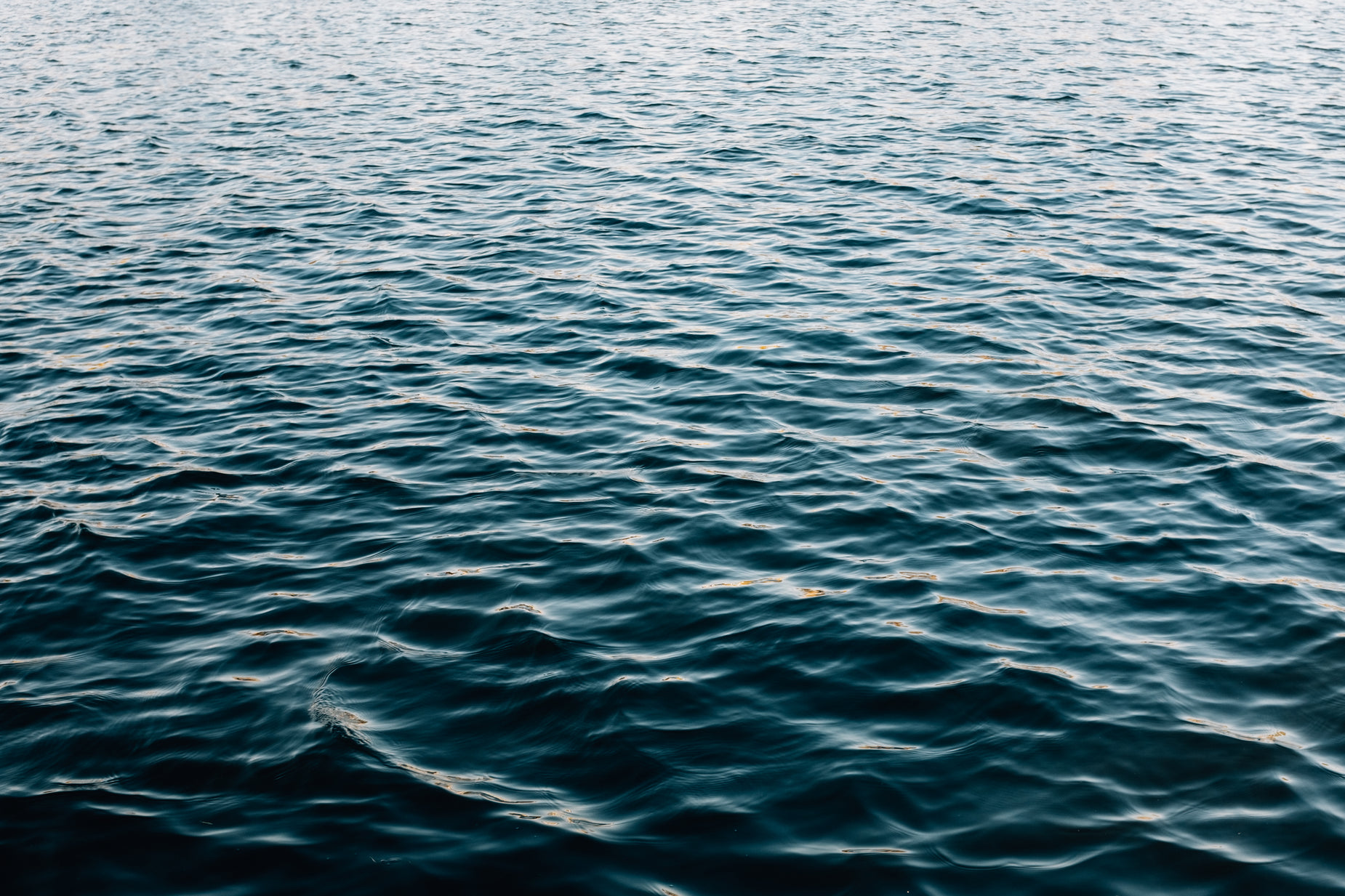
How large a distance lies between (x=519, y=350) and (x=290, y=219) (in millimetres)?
10045

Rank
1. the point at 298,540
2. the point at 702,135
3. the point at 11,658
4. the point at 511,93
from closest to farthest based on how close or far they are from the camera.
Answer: the point at 11,658 < the point at 298,540 < the point at 702,135 < the point at 511,93

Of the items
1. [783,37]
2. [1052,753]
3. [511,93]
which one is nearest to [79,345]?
[1052,753]

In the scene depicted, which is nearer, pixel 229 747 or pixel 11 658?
pixel 229 747

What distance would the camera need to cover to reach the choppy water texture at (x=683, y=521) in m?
9.16

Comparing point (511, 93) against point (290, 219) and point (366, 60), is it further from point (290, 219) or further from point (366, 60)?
point (290, 219)

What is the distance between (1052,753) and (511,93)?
33748 mm

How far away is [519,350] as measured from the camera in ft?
60.9

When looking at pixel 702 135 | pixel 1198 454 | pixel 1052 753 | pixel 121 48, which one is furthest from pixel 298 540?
pixel 121 48

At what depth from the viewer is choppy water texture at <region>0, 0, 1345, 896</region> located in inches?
360

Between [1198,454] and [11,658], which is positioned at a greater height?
[1198,454]

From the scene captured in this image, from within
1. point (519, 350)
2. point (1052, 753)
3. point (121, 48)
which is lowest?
point (121, 48)

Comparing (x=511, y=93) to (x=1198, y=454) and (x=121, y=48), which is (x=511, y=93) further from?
(x=1198, y=454)

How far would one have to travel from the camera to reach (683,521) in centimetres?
1349

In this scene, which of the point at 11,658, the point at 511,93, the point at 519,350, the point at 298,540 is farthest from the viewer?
the point at 511,93
